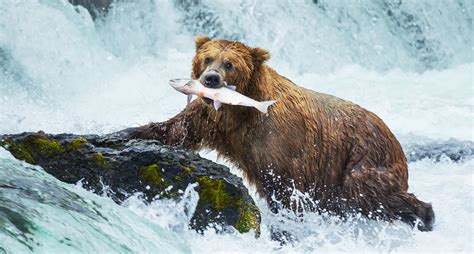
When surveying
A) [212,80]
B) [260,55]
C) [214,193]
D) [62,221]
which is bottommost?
[62,221]

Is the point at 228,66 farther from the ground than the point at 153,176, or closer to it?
farther from the ground

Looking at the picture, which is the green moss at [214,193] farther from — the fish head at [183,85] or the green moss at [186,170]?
the fish head at [183,85]

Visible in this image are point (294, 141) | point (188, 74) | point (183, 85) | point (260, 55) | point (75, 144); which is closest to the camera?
point (75, 144)

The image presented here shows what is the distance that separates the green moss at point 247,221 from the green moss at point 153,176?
0.46 metres

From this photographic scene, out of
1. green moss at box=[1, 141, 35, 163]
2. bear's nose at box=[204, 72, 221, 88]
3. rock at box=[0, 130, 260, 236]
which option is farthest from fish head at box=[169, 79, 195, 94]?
green moss at box=[1, 141, 35, 163]

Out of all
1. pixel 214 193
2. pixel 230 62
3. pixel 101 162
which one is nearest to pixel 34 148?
pixel 101 162

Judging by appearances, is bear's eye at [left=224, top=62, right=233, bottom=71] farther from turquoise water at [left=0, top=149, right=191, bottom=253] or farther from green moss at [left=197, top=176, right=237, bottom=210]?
turquoise water at [left=0, top=149, right=191, bottom=253]

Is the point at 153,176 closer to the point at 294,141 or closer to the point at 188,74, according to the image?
the point at 294,141

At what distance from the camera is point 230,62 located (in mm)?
6367

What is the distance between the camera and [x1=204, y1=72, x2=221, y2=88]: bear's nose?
20.0ft

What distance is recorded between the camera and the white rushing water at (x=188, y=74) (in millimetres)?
5332

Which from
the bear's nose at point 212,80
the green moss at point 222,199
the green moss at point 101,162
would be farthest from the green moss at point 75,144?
the bear's nose at point 212,80

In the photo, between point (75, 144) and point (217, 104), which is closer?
point (75, 144)

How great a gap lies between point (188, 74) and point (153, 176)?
671cm
